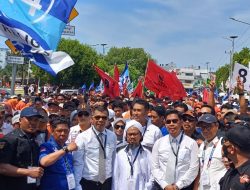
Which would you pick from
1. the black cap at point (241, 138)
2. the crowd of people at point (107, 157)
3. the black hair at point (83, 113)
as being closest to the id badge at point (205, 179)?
the crowd of people at point (107, 157)

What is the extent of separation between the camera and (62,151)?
470cm

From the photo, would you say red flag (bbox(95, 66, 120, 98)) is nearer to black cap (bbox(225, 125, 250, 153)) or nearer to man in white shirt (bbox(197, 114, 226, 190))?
man in white shirt (bbox(197, 114, 226, 190))

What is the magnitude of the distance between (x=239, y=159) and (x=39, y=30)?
382 cm

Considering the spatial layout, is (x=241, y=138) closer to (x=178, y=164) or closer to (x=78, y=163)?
(x=178, y=164)

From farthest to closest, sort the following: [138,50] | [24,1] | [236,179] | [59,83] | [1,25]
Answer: [138,50]
[59,83]
[24,1]
[1,25]
[236,179]

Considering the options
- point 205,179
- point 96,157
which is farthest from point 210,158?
point 96,157

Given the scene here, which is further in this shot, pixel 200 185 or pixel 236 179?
pixel 200 185

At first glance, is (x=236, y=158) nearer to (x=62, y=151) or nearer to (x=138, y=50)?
(x=62, y=151)

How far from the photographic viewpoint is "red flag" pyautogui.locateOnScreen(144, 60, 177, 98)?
13078 mm

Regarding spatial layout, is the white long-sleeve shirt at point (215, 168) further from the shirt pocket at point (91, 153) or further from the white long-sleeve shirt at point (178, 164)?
the shirt pocket at point (91, 153)

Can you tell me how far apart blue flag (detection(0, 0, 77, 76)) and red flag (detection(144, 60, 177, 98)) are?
6691 mm

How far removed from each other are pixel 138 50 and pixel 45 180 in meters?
104

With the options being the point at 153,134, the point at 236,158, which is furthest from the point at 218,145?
the point at 236,158

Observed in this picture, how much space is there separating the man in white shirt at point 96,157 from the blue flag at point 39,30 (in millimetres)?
1224
